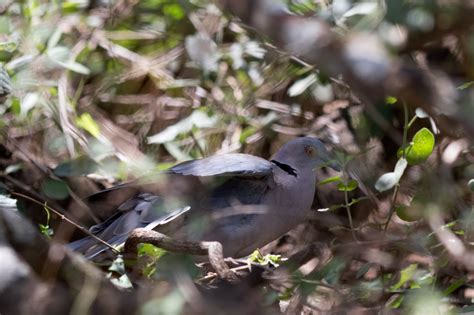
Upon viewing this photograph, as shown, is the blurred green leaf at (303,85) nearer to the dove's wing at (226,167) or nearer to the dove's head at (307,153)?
the dove's head at (307,153)

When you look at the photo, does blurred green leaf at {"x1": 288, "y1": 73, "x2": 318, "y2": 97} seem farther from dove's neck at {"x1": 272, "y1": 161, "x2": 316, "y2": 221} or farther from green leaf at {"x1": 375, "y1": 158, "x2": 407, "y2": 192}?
green leaf at {"x1": 375, "y1": 158, "x2": 407, "y2": 192}

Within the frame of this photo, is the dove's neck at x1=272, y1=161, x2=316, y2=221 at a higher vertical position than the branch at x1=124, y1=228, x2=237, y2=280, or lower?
lower

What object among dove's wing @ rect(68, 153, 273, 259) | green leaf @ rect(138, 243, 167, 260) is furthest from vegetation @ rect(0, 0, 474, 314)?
dove's wing @ rect(68, 153, 273, 259)

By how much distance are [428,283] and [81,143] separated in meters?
1.59

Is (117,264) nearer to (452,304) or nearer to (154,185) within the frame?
(154,185)

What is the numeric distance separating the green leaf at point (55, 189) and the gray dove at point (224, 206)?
16 cm

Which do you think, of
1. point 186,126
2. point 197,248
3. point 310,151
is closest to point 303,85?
point 310,151

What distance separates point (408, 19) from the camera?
1.05m

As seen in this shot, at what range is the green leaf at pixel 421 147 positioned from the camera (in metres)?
2.23

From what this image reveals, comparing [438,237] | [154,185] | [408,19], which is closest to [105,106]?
[154,185]

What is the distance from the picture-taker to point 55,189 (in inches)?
113

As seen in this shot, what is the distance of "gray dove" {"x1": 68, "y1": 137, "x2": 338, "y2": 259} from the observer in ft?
8.83

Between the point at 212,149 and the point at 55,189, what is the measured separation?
2.94ft

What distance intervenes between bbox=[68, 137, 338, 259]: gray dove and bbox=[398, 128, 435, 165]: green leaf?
53 cm
